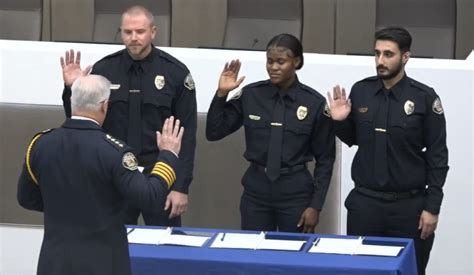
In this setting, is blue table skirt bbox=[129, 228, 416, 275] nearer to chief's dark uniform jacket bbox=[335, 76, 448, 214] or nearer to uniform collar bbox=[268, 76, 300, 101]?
chief's dark uniform jacket bbox=[335, 76, 448, 214]

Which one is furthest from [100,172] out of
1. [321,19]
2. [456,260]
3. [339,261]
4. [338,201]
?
[321,19]

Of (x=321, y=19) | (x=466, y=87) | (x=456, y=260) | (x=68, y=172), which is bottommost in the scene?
(x=456, y=260)

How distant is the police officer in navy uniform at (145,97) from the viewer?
4613 mm

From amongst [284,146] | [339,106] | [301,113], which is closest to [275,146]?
[284,146]

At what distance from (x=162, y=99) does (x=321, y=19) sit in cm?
290

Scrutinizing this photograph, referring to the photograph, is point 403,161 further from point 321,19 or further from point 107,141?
point 321,19

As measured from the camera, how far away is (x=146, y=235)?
4.27 m

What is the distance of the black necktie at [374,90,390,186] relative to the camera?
4.48 metres

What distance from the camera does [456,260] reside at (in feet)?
17.1

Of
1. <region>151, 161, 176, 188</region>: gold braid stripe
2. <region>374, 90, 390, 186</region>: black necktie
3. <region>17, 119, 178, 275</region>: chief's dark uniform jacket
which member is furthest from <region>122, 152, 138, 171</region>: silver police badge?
<region>374, 90, 390, 186</region>: black necktie

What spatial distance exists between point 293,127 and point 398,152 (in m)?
0.46

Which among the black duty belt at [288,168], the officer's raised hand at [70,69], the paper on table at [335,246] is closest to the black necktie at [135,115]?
the officer's raised hand at [70,69]

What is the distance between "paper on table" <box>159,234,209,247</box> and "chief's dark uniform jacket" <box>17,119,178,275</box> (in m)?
0.59

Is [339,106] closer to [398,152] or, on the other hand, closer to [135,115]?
[398,152]
